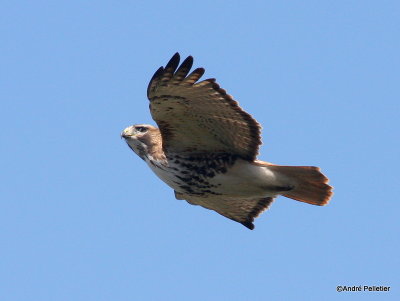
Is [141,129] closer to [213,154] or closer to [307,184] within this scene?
[213,154]

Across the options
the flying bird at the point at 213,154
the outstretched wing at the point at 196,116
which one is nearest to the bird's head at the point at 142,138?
the flying bird at the point at 213,154

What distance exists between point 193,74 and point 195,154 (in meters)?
1.06

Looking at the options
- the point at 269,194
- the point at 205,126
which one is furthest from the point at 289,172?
→ the point at 205,126

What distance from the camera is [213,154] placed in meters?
11.2

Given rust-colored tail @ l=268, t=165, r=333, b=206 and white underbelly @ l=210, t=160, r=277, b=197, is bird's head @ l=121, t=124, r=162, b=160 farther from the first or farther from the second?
rust-colored tail @ l=268, t=165, r=333, b=206

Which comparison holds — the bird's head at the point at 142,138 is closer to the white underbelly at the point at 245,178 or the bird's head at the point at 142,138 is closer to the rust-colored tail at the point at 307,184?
the white underbelly at the point at 245,178

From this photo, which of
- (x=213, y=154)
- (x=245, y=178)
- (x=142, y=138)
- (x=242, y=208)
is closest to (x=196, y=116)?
(x=213, y=154)

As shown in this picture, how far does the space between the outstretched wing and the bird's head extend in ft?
0.68

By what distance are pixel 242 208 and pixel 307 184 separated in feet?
4.36

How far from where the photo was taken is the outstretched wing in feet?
34.7

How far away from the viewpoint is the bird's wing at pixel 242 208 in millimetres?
12117

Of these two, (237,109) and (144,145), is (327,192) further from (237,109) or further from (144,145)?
(144,145)

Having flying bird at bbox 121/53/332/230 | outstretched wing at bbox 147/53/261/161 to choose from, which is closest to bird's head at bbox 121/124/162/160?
flying bird at bbox 121/53/332/230

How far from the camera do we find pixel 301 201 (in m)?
11.3
